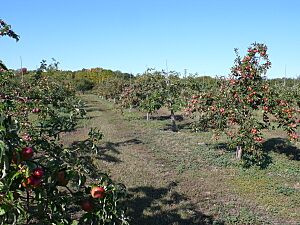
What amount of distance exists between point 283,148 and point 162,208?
30.7 ft

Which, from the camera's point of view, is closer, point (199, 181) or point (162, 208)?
point (162, 208)

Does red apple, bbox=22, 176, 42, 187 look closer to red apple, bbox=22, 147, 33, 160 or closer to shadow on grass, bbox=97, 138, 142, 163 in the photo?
red apple, bbox=22, 147, 33, 160

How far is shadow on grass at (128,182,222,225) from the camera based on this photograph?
293 inches

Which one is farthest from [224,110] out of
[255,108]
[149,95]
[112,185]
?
[149,95]

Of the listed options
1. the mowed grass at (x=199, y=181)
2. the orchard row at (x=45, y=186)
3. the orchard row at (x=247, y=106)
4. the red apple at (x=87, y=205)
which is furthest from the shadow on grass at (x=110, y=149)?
the red apple at (x=87, y=205)

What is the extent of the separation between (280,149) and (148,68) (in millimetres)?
11167

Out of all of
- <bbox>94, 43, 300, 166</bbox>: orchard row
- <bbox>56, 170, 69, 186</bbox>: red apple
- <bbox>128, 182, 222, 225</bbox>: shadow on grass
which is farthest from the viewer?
<bbox>94, 43, 300, 166</bbox>: orchard row

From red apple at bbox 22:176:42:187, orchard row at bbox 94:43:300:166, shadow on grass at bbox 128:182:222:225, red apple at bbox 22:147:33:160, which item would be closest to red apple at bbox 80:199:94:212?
red apple at bbox 22:176:42:187

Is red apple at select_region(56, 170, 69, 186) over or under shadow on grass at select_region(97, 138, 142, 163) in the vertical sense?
over

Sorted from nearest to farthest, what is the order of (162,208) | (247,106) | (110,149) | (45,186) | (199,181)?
(45,186)
(162,208)
(199,181)
(247,106)
(110,149)

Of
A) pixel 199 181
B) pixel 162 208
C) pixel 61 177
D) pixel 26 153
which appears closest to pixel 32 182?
pixel 26 153

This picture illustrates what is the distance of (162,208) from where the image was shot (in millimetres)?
8172

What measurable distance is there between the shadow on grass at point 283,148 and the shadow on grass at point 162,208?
6759mm

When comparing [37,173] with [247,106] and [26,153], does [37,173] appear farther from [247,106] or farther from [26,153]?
[247,106]
